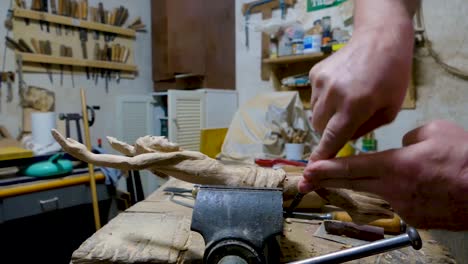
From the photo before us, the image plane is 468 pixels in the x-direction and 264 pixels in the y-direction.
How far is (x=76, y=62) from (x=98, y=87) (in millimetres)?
265

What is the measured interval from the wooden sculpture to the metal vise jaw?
0.08 m

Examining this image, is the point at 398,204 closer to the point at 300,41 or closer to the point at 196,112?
the point at 300,41

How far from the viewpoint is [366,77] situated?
345mm

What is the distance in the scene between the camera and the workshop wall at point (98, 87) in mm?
1941

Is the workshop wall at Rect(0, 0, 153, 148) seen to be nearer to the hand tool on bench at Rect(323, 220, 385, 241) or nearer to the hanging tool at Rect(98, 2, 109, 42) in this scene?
the hanging tool at Rect(98, 2, 109, 42)

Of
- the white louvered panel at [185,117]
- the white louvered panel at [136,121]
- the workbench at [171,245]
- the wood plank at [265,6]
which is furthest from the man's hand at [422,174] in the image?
the white louvered panel at [136,121]

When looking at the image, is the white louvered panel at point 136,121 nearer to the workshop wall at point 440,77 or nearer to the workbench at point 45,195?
the workbench at point 45,195

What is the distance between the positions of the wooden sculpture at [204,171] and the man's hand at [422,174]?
8.7 inches

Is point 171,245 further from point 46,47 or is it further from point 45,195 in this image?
point 46,47

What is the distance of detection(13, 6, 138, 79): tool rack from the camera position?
76.9 inches

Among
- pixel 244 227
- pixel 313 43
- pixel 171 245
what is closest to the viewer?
pixel 244 227

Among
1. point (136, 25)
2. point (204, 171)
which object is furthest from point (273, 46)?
point (204, 171)

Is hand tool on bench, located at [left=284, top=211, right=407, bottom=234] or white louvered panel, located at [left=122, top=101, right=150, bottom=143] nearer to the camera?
hand tool on bench, located at [left=284, top=211, right=407, bottom=234]

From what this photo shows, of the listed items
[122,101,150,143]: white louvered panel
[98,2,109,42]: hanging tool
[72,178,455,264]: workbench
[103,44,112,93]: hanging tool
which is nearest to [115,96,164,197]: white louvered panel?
[122,101,150,143]: white louvered panel
